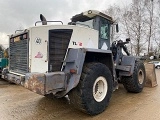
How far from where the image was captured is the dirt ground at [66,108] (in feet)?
13.4

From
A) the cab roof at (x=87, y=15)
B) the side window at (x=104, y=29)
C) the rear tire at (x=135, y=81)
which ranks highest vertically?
the cab roof at (x=87, y=15)

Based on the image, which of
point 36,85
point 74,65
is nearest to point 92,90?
point 74,65

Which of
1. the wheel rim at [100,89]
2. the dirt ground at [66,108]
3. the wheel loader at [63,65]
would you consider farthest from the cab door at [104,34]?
the dirt ground at [66,108]

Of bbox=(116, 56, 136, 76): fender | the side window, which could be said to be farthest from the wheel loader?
bbox=(116, 56, 136, 76): fender

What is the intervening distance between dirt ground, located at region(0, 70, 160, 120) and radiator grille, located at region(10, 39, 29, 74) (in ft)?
3.21

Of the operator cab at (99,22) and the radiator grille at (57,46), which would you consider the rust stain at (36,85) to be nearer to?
the radiator grille at (57,46)

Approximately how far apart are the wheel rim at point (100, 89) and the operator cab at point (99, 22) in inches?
39.9

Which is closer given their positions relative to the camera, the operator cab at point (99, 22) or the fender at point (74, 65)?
the fender at point (74, 65)

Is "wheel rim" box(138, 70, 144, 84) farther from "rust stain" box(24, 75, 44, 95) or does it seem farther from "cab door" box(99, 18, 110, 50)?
"rust stain" box(24, 75, 44, 95)

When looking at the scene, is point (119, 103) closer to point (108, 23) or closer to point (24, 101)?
point (108, 23)

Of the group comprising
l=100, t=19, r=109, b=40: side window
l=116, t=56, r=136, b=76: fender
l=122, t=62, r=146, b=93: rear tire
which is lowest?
l=122, t=62, r=146, b=93: rear tire

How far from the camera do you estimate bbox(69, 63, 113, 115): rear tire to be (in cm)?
379

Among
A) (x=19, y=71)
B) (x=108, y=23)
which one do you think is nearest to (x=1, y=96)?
(x=19, y=71)

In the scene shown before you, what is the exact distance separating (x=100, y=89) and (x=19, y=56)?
6.67ft
